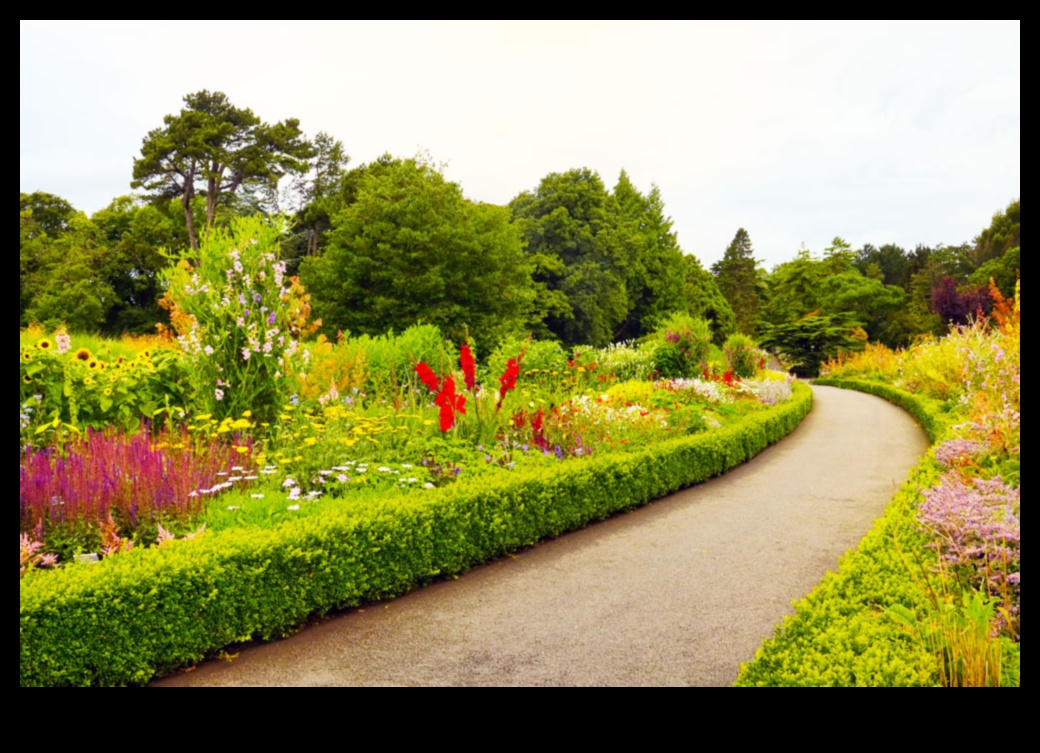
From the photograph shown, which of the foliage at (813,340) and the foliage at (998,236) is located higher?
the foliage at (998,236)

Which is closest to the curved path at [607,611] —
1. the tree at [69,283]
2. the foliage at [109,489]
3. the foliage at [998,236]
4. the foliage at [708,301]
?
the foliage at [109,489]

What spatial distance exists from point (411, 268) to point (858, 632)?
58.4ft

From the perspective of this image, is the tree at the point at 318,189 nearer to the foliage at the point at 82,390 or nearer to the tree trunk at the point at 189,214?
the tree trunk at the point at 189,214

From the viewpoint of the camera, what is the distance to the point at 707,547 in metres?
5.29

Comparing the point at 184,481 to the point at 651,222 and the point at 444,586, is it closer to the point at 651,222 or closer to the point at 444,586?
the point at 444,586

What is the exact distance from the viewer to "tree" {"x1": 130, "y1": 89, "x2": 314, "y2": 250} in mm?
23766

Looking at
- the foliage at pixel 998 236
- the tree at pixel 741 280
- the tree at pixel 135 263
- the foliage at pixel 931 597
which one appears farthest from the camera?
the tree at pixel 741 280

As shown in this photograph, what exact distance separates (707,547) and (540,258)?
2383 centimetres

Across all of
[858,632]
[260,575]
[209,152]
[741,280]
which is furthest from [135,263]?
[741,280]

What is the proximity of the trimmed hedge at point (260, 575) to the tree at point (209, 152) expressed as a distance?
2211 centimetres

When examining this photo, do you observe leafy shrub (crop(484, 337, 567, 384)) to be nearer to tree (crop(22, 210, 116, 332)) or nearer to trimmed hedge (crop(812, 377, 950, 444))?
trimmed hedge (crop(812, 377, 950, 444))

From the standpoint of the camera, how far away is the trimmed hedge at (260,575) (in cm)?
280
